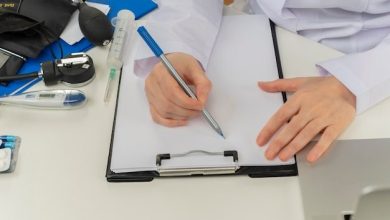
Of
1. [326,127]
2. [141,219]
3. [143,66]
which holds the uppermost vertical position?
[143,66]

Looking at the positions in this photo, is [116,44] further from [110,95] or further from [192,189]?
[192,189]

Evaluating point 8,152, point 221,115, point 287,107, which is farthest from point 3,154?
point 287,107

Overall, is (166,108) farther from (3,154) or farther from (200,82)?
(3,154)

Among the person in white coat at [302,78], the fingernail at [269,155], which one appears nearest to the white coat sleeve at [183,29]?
the person in white coat at [302,78]

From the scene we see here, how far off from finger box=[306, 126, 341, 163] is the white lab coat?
4.0 inches

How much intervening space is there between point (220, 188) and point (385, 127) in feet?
0.98

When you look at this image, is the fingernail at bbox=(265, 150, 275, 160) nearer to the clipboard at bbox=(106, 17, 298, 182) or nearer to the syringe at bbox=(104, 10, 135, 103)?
the clipboard at bbox=(106, 17, 298, 182)

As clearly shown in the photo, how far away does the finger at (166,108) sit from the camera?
72 centimetres

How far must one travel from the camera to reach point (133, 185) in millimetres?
701

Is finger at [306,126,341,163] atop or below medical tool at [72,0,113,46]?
below

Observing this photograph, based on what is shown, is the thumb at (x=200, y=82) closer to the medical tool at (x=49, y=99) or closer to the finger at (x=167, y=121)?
the finger at (x=167, y=121)

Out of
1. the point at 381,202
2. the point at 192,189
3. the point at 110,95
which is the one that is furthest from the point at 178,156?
the point at 381,202

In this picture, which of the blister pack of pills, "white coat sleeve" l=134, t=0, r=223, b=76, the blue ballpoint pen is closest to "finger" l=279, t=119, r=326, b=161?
the blue ballpoint pen

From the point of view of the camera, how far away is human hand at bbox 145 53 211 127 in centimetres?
71
